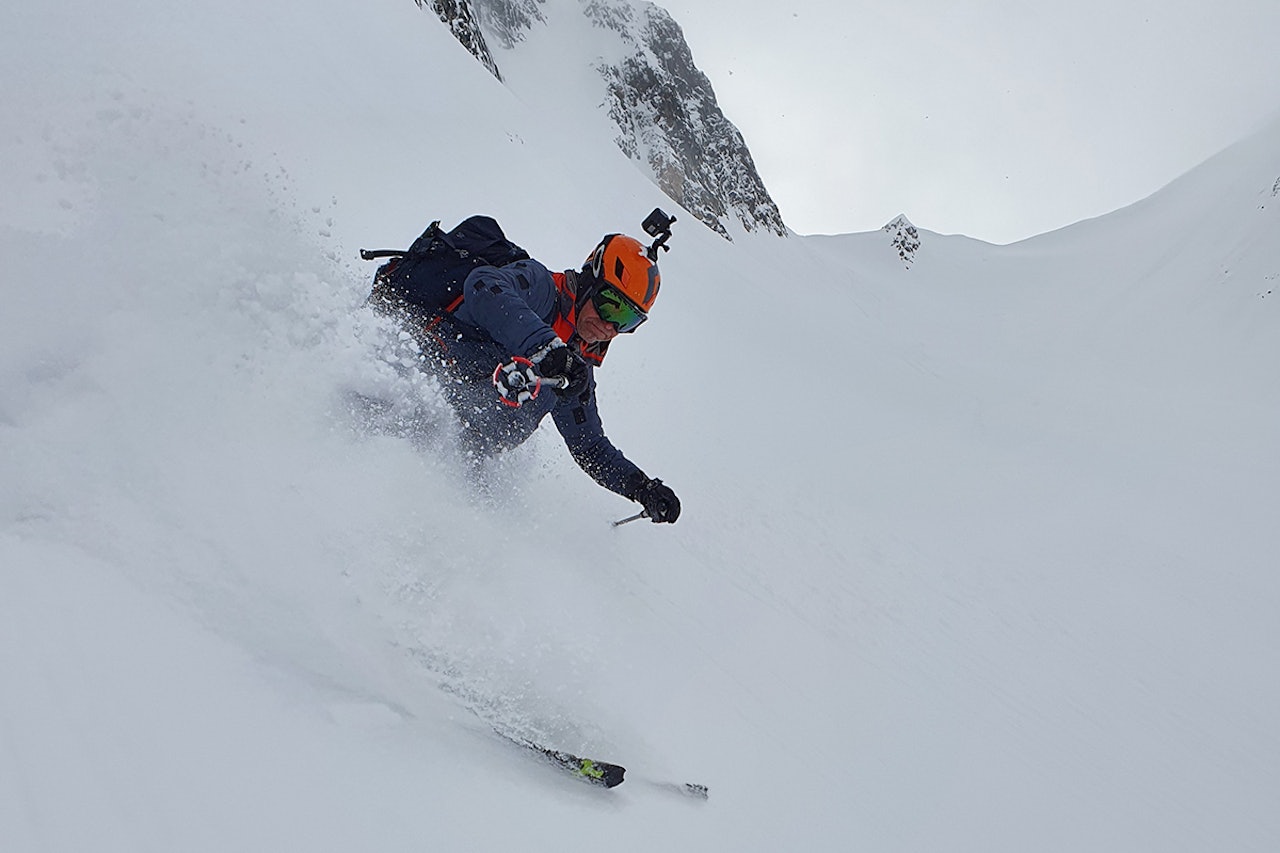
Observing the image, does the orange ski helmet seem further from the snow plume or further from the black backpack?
the snow plume

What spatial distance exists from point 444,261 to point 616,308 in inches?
37.6

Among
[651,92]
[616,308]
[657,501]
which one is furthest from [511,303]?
[651,92]

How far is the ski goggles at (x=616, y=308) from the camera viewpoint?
156 inches

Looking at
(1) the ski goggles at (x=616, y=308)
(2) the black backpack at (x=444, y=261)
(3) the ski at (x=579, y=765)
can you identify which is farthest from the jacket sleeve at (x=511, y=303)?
(3) the ski at (x=579, y=765)

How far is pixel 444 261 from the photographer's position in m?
4.06

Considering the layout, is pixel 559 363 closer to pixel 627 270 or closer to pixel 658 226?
pixel 627 270

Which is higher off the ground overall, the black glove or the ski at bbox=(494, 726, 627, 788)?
the black glove

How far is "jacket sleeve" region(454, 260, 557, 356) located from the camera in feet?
11.8

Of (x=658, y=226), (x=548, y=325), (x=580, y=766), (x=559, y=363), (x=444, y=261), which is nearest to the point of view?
(x=580, y=766)

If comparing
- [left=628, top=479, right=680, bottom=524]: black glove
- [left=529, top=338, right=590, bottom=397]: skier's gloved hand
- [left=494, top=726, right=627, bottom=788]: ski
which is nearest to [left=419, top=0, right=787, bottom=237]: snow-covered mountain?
[left=628, top=479, right=680, bottom=524]: black glove

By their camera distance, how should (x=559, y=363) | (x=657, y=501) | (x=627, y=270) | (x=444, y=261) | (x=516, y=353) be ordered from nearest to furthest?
1. (x=559, y=363)
2. (x=516, y=353)
3. (x=627, y=270)
4. (x=444, y=261)
5. (x=657, y=501)

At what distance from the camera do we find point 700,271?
613 inches

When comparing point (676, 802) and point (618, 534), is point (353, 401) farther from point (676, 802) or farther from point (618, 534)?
point (676, 802)

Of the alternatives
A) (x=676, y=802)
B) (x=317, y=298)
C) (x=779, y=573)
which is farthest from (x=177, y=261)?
(x=779, y=573)
